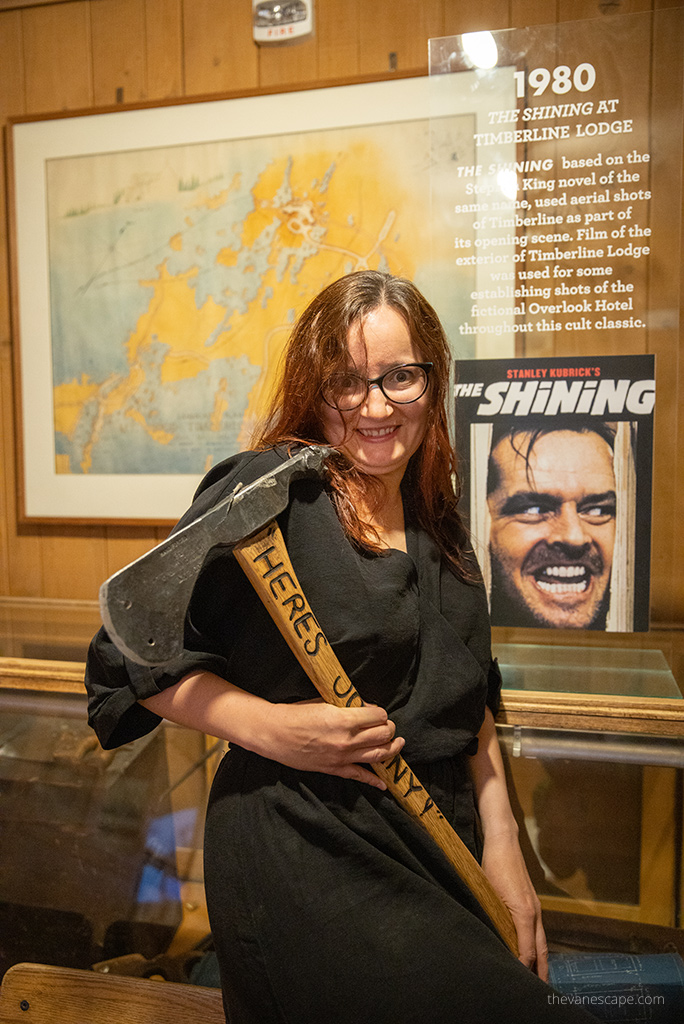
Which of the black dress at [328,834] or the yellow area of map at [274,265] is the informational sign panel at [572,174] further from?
the black dress at [328,834]

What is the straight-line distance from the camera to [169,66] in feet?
6.17

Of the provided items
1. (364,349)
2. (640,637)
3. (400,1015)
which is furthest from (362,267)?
(400,1015)

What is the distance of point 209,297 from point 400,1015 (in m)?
1.52

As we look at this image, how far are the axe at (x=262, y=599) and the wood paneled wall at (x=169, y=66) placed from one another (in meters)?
0.72

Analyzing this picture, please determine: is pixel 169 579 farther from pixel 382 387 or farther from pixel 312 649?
pixel 382 387

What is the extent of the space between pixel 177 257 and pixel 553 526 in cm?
110

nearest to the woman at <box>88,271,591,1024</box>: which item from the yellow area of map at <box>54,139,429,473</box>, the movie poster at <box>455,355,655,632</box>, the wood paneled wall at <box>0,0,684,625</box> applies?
the movie poster at <box>455,355,655,632</box>

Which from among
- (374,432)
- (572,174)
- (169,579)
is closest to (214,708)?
(169,579)

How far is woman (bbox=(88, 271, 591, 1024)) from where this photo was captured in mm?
939

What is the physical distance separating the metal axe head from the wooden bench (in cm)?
77

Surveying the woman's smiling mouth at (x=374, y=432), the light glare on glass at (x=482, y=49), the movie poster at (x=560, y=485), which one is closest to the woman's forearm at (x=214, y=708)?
the woman's smiling mouth at (x=374, y=432)

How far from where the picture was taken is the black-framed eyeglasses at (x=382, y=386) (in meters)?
1.07

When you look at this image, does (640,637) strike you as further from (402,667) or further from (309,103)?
(309,103)

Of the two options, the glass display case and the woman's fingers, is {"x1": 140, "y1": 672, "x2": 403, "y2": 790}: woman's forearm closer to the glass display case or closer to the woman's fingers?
the woman's fingers
